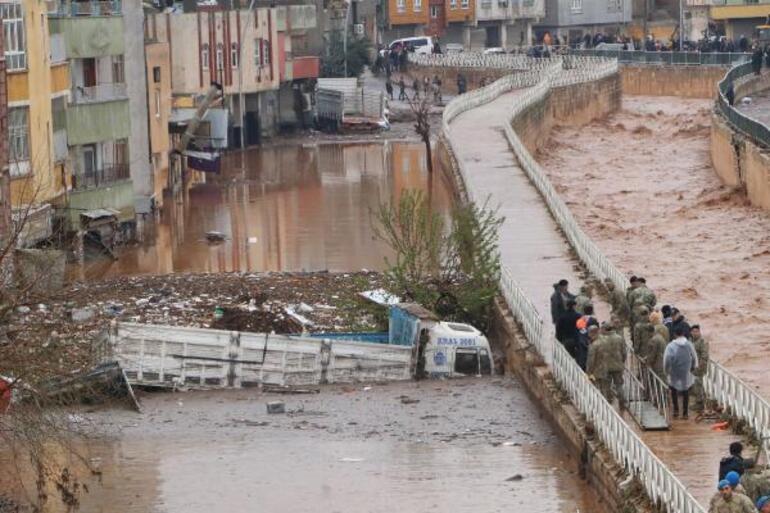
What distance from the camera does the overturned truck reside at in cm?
2761

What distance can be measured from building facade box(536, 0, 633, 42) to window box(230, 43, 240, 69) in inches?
1392

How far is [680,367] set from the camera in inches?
860

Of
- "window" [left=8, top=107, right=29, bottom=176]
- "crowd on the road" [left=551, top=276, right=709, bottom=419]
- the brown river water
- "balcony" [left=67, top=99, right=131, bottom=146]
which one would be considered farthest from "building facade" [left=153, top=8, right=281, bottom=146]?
"crowd on the road" [left=551, top=276, right=709, bottom=419]

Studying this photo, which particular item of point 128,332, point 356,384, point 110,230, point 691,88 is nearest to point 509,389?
point 356,384

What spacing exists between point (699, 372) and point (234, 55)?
43808 mm

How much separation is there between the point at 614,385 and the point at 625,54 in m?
57.8

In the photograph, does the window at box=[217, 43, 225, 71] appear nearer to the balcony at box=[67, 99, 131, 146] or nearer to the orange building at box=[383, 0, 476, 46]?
the balcony at box=[67, 99, 131, 146]

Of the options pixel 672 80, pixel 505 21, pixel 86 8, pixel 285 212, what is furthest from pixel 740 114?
pixel 505 21

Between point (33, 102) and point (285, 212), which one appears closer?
point (33, 102)

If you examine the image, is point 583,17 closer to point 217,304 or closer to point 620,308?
point 217,304

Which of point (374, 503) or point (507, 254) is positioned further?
point (507, 254)

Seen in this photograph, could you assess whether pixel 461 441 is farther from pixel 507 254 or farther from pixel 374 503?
pixel 507 254

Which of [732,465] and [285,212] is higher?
[732,465]

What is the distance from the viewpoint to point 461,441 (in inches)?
970
